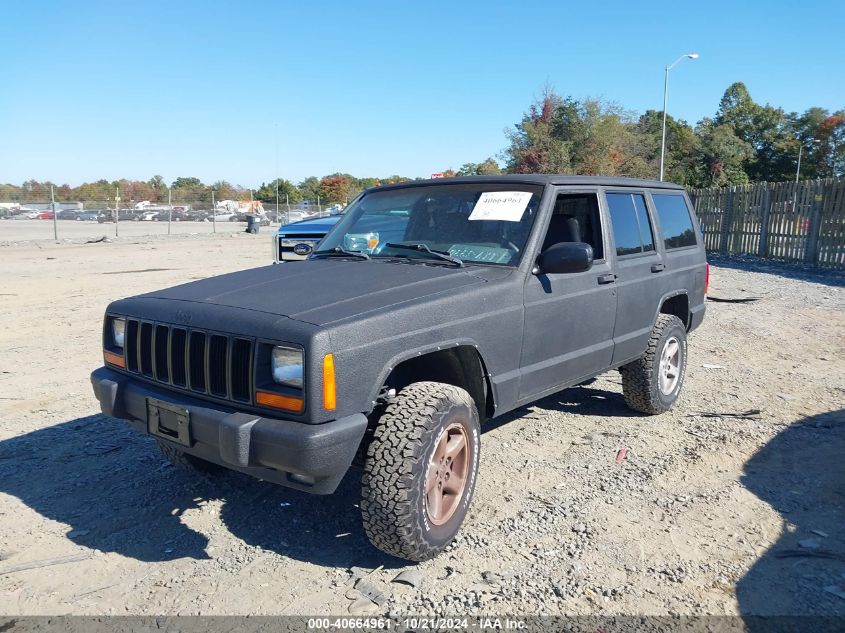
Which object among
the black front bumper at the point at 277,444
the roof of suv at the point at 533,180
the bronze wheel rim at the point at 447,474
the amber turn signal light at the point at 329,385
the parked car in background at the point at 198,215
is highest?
the roof of suv at the point at 533,180

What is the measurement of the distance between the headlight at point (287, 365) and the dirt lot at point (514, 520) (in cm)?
100

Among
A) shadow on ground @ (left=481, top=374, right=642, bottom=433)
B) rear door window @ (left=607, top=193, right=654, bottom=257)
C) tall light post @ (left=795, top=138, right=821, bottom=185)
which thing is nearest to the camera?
rear door window @ (left=607, top=193, right=654, bottom=257)

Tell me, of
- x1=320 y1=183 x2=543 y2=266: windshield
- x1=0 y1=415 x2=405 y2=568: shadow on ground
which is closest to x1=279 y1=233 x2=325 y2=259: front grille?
x1=320 y1=183 x2=543 y2=266: windshield

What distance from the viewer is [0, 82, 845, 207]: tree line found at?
3903cm

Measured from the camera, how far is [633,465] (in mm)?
4418

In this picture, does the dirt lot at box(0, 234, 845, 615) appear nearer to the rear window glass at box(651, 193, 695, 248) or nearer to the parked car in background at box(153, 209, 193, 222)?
the rear window glass at box(651, 193, 695, 248)

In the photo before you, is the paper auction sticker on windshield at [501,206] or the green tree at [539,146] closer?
the paper auction sticker on windshield at [501,206]

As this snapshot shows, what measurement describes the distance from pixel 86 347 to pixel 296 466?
584 cm

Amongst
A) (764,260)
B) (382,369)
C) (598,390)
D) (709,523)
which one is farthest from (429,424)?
(764,260)

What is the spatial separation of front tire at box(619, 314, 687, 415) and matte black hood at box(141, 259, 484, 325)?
2.21 metres

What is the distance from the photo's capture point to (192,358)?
10.3 ft

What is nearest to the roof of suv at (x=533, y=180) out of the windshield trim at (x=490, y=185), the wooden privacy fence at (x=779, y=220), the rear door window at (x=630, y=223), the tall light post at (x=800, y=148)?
the windshield trim at (x=490, y=185)

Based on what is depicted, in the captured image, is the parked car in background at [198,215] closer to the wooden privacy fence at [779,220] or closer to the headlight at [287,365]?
the wooden privacy fence at [779,220]

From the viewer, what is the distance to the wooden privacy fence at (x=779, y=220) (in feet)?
51.0
